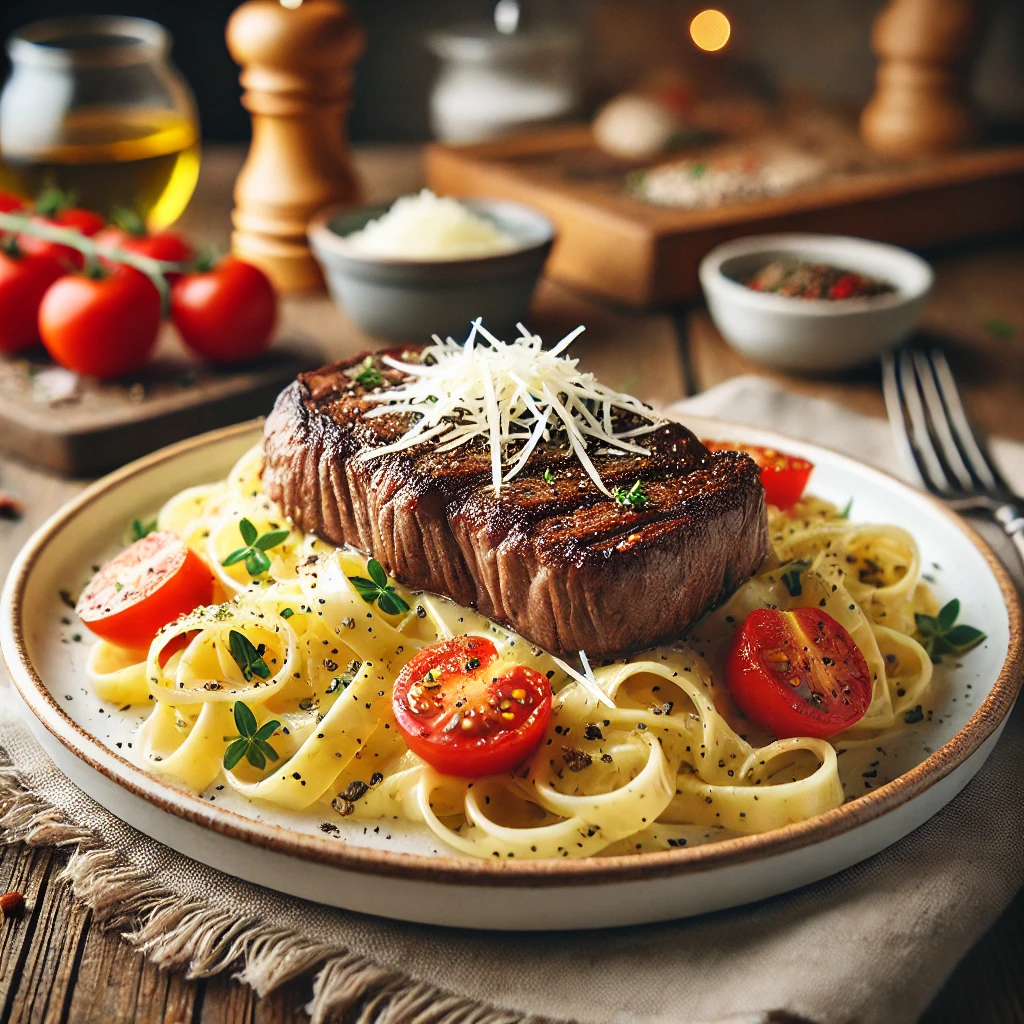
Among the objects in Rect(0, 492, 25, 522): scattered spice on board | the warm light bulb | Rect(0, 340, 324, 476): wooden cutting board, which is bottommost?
Rect(0, 492, 25, 522): scattered spice on board

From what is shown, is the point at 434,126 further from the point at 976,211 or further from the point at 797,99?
the point at 976,211

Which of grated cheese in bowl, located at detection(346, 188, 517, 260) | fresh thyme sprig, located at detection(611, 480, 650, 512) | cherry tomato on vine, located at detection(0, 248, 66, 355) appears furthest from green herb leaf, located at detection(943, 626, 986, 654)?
cherry tomato on vine, located at detection(0, 248, 66, 355)

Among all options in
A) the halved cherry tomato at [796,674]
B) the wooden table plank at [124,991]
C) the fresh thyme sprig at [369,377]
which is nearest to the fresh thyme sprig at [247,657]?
the wooden table plank at [124,991]

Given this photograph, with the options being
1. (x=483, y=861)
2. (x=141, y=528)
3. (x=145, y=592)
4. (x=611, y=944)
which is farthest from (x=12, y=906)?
(x=141, y=528)

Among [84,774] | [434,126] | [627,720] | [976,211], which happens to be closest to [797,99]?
[976,211]

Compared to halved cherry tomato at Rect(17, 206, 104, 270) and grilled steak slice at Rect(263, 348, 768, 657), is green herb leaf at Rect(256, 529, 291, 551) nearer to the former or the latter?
grilled steak slice at Rect(263, 348, 768, 657)

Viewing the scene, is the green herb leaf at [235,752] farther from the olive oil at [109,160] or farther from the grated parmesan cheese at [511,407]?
the olive oil at [109,160]
